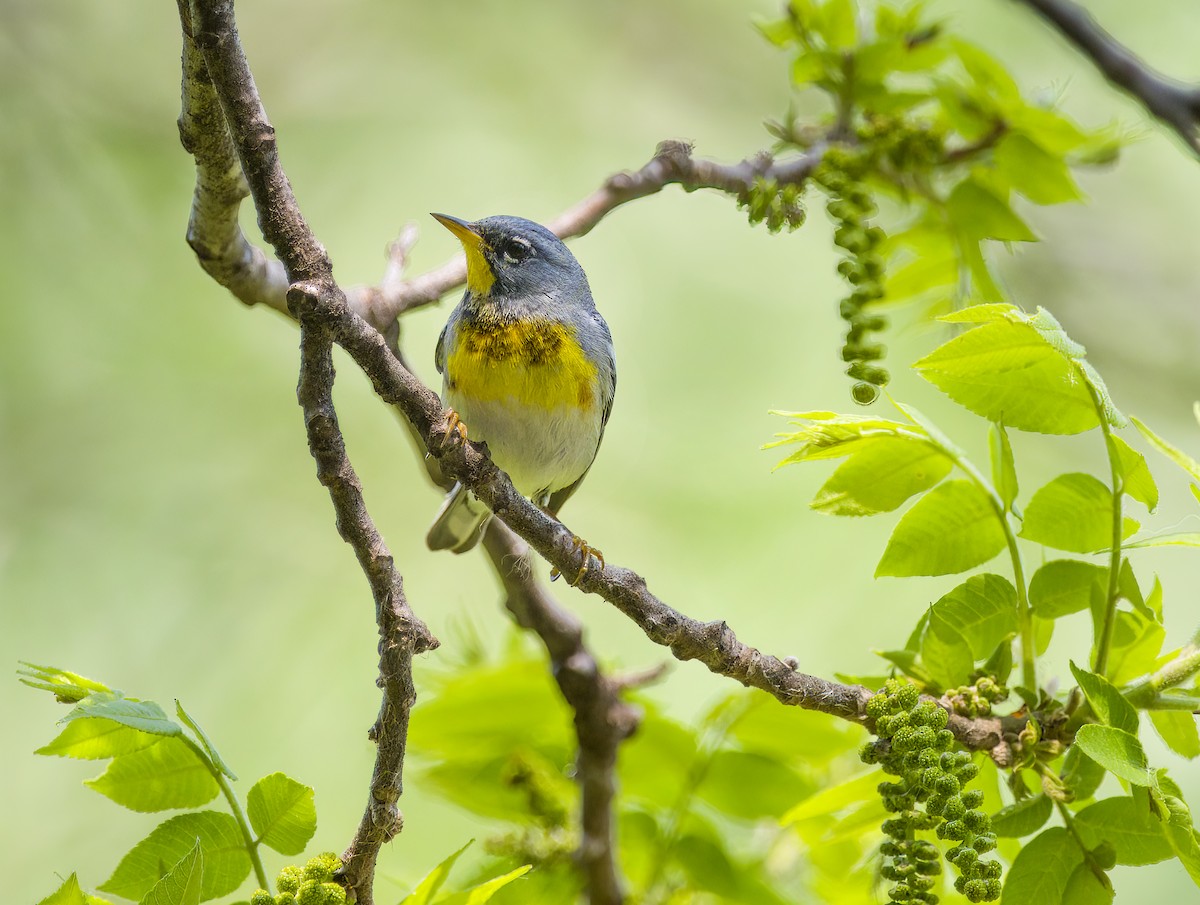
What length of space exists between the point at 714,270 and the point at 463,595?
2795 mm

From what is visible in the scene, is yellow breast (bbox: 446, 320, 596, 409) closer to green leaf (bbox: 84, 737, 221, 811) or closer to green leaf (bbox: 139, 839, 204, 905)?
green leaf (bbox: 84, 737, 221, 811)

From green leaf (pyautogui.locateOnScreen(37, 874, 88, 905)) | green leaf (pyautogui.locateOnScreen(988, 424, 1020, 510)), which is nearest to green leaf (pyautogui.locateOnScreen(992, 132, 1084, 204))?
green leaf (pyautogui.locateOnScreen(988, 424, 1020, 510))

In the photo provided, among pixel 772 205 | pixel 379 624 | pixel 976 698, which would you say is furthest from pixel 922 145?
pixel 379 624

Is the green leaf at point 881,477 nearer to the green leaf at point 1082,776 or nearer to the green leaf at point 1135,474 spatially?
the green leaf at point 1135,474

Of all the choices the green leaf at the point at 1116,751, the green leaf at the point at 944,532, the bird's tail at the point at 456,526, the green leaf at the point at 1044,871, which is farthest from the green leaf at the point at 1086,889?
the bird's tail at the point at 456,526

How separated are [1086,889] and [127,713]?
1.43 m

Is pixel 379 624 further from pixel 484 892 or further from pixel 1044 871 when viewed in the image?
pixel 1044 871

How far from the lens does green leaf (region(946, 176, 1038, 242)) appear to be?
8.77 feet

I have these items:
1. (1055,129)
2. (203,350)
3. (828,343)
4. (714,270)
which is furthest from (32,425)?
(1055,129)

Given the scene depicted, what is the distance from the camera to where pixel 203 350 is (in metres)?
5.71

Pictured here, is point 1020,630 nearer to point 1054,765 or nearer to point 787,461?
point 1054,765

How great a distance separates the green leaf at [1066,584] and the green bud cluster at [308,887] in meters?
1.23

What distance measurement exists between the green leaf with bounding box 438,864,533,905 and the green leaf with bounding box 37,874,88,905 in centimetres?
48

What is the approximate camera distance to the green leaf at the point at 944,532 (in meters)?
1.83
